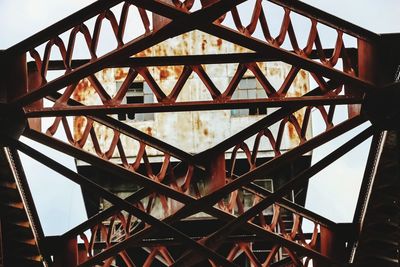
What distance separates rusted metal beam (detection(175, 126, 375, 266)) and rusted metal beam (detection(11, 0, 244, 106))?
451cm

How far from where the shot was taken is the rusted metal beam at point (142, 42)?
1981 cm

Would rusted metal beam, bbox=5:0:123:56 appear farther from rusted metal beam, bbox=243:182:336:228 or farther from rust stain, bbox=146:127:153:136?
rust stain, bbox=146:127:153:136

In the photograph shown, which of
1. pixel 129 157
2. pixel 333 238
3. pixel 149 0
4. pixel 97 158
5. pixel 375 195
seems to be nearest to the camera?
pixel 149 0

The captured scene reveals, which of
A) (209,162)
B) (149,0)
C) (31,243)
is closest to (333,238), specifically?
(209,162)

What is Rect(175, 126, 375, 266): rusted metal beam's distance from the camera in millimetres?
23125

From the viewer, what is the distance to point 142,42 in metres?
20.5

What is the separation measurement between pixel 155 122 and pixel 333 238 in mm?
11922

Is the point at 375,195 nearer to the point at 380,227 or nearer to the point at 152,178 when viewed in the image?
the point at 380,227

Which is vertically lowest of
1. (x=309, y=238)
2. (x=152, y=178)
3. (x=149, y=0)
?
(x=309, y=238)

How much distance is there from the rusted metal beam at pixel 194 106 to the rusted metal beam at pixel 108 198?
1225 millimetres

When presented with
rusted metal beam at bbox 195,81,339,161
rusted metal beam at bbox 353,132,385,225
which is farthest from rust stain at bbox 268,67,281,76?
rusted metal beam at bbox 195,81,339,161

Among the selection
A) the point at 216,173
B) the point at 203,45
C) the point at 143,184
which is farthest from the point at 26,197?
the point at 203,45

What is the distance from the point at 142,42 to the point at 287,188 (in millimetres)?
5283

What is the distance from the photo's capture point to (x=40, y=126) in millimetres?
23562
